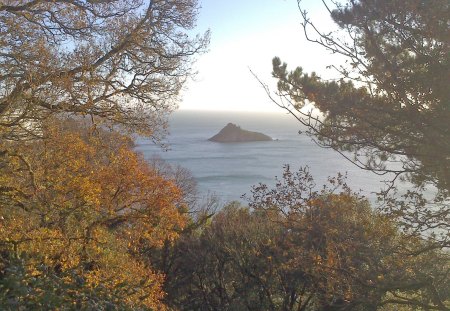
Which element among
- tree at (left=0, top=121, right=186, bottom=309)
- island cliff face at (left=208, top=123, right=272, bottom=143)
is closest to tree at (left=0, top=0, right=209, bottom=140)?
tree at (left=0, top=121, right=186, bottom=309)

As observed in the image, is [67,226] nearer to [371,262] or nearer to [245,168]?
[371,262]

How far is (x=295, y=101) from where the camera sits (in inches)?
248

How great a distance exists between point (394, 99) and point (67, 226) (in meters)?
5.41

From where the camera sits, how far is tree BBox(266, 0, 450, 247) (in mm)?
5117

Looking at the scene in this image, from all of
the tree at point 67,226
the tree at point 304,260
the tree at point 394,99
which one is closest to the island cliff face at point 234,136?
the tree at point 304,260

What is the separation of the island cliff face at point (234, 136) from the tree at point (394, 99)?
73.5 metres

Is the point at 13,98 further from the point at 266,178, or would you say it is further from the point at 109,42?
the point at 266,178

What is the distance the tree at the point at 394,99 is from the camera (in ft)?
16.8

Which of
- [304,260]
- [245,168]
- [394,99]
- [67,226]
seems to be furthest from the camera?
[245,168]

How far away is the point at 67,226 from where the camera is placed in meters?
7.41

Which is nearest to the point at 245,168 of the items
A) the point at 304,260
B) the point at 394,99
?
the point at 304,260

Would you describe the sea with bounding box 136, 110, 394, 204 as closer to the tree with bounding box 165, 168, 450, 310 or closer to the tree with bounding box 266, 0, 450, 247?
the tree with bounding box 165, 168, 450, 310

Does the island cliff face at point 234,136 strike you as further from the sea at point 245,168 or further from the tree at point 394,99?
the tree at point 394,99

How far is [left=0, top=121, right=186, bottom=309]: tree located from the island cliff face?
70375 millimetres
